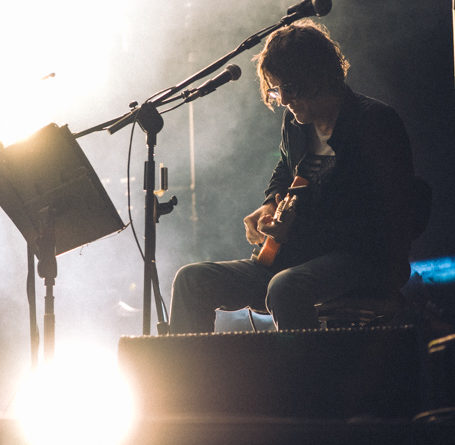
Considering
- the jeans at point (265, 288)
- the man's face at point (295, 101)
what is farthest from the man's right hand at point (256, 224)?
the man's face at point (295, 101)

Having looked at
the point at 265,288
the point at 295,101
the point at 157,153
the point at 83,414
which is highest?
the point at 157,153

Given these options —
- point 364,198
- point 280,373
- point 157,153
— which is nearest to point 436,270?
point 364,198

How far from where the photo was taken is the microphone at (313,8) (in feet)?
5.75

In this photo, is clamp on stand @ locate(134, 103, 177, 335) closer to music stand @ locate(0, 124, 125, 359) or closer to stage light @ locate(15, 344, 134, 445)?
music stand @ locate(0, 124, 125, 359)

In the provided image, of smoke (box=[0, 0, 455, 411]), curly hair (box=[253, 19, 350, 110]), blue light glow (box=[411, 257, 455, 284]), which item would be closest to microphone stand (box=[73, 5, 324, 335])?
curly hair (box=[253, 19, 350, 110])

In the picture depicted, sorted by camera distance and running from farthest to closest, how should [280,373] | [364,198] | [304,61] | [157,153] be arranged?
[157,153]
[304,61]
[364,198]
[280,373]

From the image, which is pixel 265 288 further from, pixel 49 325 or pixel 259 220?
pixel 49 325

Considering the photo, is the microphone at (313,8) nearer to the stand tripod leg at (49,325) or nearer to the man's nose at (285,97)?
the man's nose at (285,97)

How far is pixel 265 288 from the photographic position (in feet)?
6.13

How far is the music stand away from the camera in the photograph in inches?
79.9

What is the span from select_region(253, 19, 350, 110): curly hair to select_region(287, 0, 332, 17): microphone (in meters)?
0.10

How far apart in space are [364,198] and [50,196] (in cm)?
121

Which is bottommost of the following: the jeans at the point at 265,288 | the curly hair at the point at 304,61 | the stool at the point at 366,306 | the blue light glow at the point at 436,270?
the stool at the point at 366,306

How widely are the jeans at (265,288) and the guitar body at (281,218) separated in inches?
1.5
